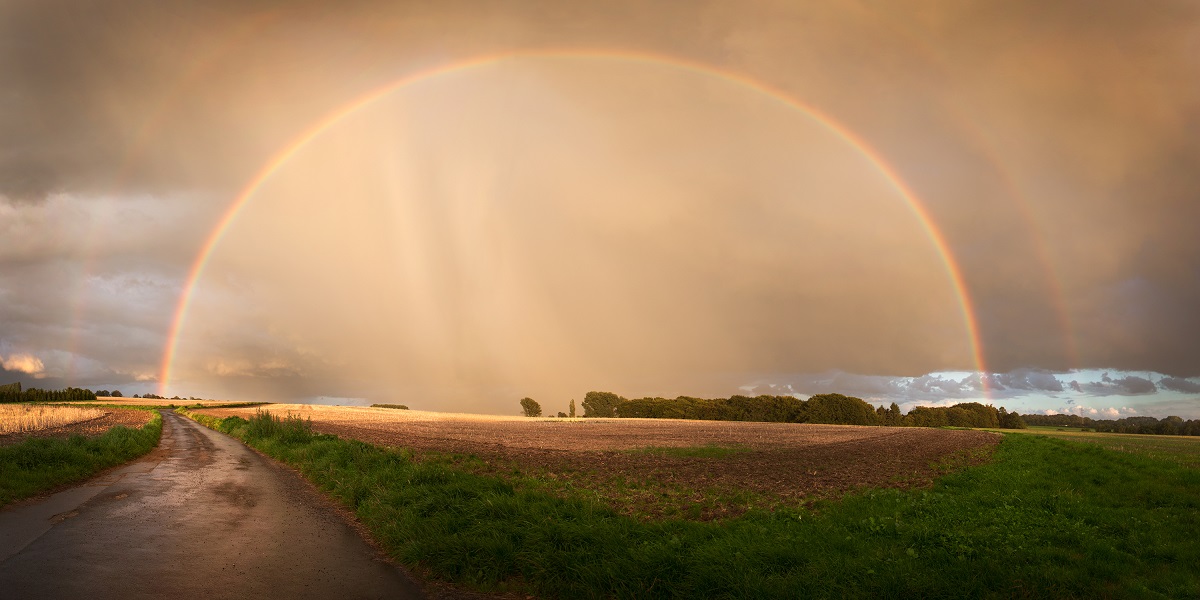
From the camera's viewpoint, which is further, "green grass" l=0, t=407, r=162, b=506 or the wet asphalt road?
"green grass" l=0, t=407, r=162, b=506

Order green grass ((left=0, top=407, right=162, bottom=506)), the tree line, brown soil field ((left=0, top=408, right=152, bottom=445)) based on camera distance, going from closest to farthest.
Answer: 1. green grass ((left=0, top=407, right=162, bottom=506))
2. brown soil field ((left=0, top=408, right=152, bottom=445))
3. the tree line

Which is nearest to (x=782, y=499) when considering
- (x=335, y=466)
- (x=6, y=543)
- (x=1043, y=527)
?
(x=1043, y=527)

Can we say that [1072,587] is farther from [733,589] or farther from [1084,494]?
[1084,494]

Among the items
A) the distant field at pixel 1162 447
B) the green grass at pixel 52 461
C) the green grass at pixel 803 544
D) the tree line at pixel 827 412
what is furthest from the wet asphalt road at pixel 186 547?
the tree line at pixel 827 412

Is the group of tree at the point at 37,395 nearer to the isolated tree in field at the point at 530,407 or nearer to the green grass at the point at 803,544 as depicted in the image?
the isolated tree in field at the point at 530,407

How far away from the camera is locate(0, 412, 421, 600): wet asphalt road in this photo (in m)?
9.92

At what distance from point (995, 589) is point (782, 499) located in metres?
8.10

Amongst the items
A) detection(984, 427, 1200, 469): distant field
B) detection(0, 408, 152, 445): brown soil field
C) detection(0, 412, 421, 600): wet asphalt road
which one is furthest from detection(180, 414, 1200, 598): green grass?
detection(0, 408, 152, 445): brown soil field

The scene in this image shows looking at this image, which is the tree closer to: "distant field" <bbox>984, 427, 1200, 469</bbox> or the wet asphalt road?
"distant field" <bbox>984, 427, 1200, 469</bbox>

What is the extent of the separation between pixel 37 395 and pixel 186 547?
23742 cm

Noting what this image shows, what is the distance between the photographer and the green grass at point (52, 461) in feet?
61.9

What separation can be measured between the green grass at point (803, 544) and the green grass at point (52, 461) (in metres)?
10.2

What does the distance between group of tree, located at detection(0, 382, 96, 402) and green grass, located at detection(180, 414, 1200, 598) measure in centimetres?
22673

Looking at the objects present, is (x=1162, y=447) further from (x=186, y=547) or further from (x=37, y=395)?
(x=37, y=395)
